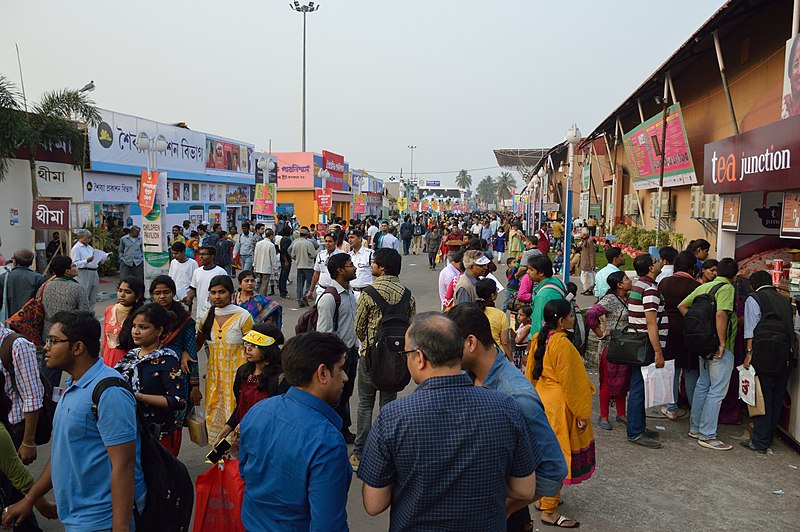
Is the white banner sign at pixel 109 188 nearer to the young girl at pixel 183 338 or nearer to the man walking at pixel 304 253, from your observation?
the man walking at pixel 304 253

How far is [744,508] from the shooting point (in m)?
4.84

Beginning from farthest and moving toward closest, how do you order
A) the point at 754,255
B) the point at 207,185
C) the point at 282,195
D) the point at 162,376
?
1. the point at 282,195
2. the point at 207,185
3. the point at 754,255
4. the point at 162,376

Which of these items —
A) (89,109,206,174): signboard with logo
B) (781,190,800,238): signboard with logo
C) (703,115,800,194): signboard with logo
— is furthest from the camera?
(89,109,206,174): signboard with logo

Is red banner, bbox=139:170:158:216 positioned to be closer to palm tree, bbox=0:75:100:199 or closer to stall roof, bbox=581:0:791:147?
palm tree, bbox=0:75:100:199

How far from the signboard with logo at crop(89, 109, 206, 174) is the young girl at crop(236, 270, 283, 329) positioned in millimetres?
15625

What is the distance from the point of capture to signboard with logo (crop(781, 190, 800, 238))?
716 cm

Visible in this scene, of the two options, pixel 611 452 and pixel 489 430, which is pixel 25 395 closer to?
pixel 489 430

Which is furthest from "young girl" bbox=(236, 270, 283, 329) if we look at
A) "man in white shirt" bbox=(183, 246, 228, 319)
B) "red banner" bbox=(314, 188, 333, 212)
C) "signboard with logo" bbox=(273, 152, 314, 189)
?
"signboard with logo" bbox=(273, 152, 314, 189)

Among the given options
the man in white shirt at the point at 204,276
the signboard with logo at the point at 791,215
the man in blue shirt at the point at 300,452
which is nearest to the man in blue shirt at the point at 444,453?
the man in blue shirt at the point at 300,452

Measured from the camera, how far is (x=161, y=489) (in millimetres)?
2850

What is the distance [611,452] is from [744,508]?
1.27 metres

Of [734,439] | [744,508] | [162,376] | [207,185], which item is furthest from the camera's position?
[207,185]

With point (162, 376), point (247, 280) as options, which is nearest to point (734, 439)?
point (247, 280)

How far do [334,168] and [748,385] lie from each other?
39088 millimetres
